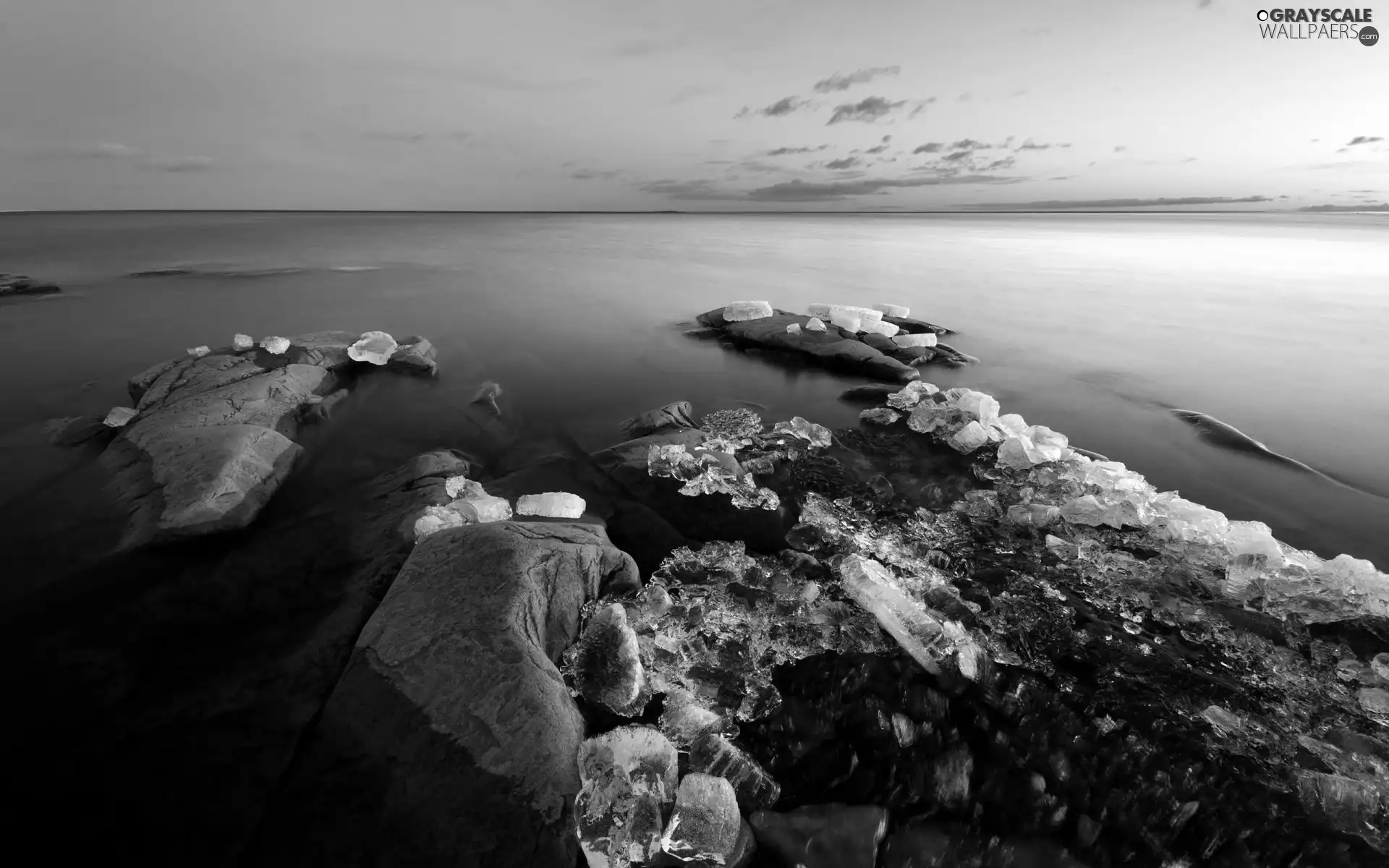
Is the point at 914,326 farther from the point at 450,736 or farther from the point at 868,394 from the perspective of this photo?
the point at 450,736

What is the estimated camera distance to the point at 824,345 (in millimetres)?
10703

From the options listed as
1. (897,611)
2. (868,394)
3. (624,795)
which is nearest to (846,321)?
(868,394)

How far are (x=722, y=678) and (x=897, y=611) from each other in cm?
132

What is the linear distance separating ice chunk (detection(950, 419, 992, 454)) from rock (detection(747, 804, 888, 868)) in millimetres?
4758

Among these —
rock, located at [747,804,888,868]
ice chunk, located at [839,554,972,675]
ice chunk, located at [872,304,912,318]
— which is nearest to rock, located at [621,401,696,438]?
ice chunk, located at [839,554,972,675]

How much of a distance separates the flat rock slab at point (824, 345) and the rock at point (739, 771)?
8000 mm

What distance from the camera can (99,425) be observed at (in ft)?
22.2

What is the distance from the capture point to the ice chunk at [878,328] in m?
11.8

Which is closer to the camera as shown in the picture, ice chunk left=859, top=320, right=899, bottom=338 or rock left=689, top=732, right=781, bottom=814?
rock left=689, top=732, right=781, bottom=814

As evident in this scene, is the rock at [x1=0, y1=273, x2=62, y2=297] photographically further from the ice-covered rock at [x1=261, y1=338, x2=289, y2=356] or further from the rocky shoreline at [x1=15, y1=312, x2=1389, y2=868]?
the rocky shoreline at [x1=15, y1=312, x2=1389, y2=868]

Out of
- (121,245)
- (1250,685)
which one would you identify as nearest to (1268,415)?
(1250,685)

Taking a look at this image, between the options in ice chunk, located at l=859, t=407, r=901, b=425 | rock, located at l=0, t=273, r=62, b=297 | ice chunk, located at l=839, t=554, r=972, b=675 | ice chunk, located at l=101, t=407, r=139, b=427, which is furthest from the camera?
rock, located at l=0, t=273, r=62, b=297

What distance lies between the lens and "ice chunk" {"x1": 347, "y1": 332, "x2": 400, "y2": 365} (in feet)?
30.8

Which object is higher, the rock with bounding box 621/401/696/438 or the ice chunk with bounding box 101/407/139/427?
the ice chunk with bounding box 101/407/139/427
